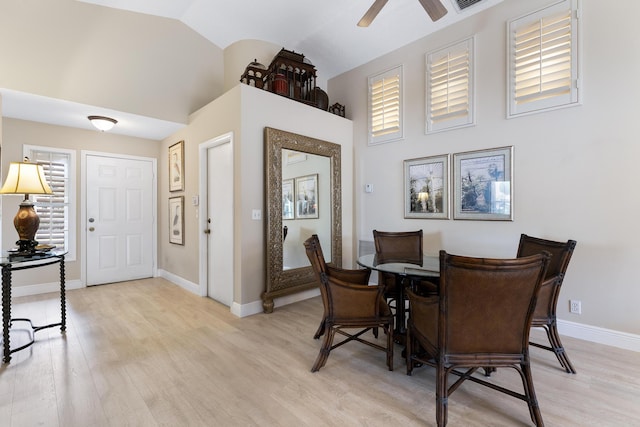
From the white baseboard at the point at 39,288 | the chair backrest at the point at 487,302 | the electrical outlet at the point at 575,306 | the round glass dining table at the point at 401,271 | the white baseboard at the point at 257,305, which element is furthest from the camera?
the white baseboard at the point at 39,288

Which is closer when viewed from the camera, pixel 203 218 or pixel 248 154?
pixel 248 154

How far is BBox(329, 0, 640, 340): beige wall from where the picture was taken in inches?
102

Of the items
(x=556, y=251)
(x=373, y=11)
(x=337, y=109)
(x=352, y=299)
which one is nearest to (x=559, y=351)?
(x=556, y=251)

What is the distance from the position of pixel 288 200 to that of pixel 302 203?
27 cm

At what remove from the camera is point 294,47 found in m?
4.63

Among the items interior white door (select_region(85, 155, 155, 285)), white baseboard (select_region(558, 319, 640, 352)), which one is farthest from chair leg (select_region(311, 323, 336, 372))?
interior white door (select_region(85, 155, 155, 285))

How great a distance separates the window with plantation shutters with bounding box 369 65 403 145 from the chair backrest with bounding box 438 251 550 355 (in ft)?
9.58

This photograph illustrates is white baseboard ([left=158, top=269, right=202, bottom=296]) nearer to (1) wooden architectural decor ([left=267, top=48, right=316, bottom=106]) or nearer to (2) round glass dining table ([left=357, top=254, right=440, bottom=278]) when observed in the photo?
(2) round glass dining table ([left=357, top=254, right=440, bottom=278])

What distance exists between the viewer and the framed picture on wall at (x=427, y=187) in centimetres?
366

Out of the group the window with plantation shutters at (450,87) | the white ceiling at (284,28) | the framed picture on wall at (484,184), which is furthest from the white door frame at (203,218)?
the framed picture on wall at (484,184)

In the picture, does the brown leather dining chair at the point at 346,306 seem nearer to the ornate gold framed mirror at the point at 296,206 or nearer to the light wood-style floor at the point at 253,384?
the light wood-style floor at the point at 253,384

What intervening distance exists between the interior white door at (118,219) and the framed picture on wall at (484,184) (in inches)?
195

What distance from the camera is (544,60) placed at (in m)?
2.93

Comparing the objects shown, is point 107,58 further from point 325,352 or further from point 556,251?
Answer: point 556,251
